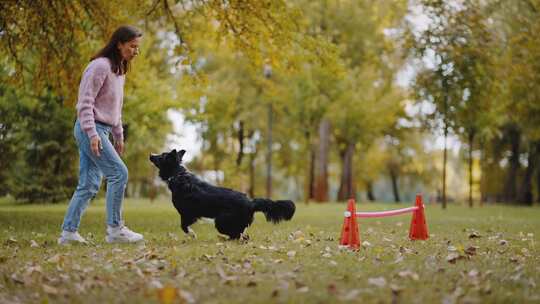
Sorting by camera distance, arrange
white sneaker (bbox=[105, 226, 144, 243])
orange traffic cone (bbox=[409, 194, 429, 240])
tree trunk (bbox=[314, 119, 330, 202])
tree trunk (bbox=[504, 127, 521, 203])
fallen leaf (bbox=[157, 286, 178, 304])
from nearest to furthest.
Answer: fallen leaf (bbox=[157, 286, 178, 304])
white sneaker (bbox=[105, 226, 144, 243])
orange traffic cone (bbox=[409, 194, 429, 240])
tree trunk (bbox=[314, 119, 330, 202])
tree trunk (bbox=[504, 127, 521, 203])

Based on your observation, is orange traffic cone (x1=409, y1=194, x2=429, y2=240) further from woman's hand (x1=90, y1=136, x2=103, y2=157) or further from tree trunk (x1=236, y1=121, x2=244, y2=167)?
tree trunk (x1=236, y1=121, x2=244, y2=167)

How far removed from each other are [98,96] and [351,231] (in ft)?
11.2

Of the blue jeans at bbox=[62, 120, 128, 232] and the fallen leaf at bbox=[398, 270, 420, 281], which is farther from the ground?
the blue jeans at bbox=[62, 120, 128, 232]

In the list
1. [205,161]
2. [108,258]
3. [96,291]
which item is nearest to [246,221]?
[108,258]

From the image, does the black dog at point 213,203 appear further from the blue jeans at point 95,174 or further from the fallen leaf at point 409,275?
the fallen leaf at point 409,275

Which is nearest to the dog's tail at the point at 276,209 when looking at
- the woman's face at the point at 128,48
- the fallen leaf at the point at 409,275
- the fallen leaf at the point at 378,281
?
the woman's face at the point at 128,48

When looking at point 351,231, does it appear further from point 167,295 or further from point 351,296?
point 167,295

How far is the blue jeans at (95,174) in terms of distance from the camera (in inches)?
284

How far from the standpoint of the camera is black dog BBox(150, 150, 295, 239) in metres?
7.78

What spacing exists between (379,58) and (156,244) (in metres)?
27.7

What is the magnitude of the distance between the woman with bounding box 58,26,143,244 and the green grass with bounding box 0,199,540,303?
0.53m

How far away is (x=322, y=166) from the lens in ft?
111

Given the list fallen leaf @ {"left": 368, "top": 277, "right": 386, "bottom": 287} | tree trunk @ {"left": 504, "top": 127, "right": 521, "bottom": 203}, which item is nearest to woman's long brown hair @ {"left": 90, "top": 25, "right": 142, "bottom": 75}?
fallen leaf @ {"left": 368, "top": 277, "right": 386, "bottom": 287}

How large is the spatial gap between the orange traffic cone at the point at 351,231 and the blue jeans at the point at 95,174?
2717 mm
